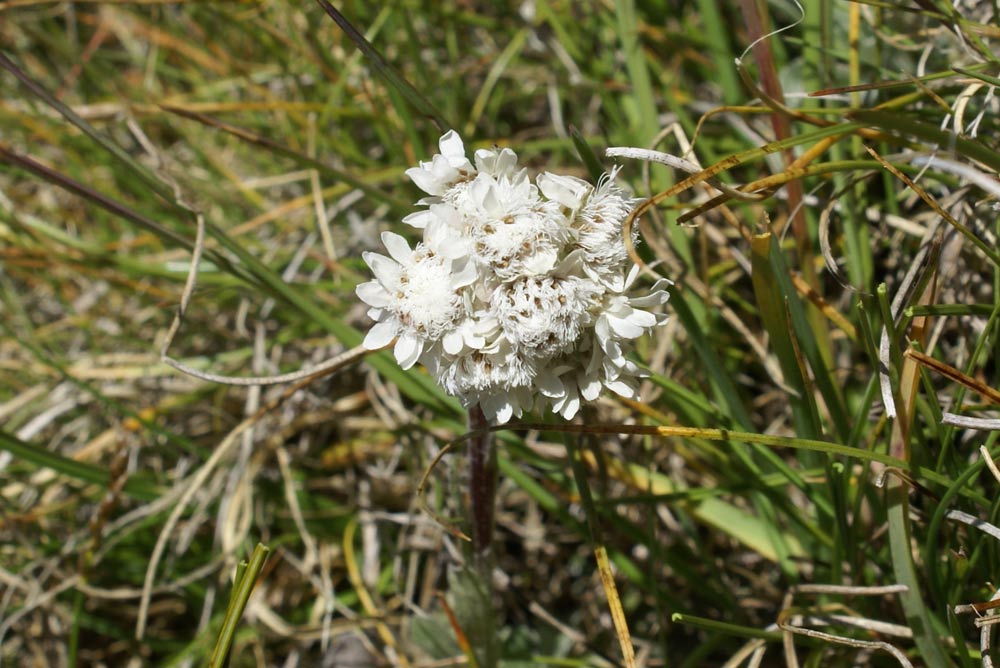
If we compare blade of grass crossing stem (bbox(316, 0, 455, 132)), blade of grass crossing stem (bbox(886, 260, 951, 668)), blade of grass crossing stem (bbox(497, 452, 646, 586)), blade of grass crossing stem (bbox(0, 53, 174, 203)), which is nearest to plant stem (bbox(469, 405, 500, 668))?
blade of grass crossing stem (bbox(497, 452, 646, 586))

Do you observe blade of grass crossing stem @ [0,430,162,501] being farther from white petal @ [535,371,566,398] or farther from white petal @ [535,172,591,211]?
white petal @ [535,172,591,211]

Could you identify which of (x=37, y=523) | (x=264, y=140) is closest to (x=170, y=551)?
(x=37, y=523)

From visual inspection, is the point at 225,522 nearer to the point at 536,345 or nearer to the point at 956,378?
the point at 536,345

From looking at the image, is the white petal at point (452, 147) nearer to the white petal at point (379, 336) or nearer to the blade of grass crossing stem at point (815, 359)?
the white petal at point (379, 336)

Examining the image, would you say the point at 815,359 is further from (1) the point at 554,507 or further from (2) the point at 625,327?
(1) the point at 554,507

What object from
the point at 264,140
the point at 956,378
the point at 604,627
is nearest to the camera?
the point at 956,378

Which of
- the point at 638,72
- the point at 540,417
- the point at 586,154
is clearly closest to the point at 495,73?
the point at 638,72

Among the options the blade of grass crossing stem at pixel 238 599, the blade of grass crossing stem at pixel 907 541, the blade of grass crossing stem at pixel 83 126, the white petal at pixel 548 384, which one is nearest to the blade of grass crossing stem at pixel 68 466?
the blade of grass crossing stem at pixel 83 126
